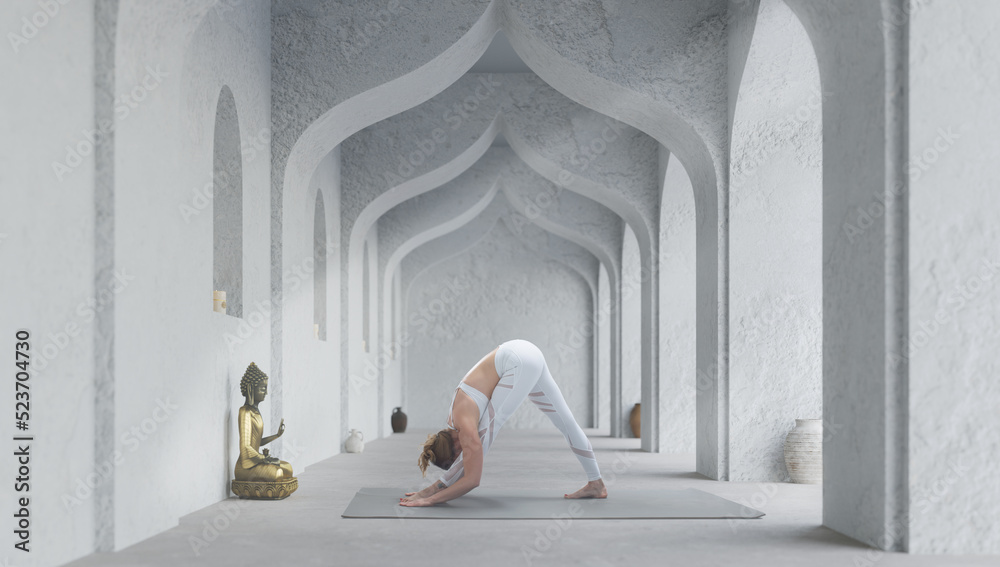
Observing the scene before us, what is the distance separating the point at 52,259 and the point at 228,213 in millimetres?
3066

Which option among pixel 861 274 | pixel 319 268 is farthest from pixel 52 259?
pixel 319 268

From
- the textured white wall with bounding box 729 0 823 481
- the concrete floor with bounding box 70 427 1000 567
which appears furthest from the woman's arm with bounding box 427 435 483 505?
the textured white wall with bounding box 729 0 823 481

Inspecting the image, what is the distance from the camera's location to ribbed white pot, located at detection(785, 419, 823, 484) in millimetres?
7535

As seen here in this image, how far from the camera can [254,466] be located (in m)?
6.51

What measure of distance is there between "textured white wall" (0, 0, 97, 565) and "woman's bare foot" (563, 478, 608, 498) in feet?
10.6

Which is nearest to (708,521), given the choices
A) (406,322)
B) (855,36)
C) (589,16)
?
(855,36)

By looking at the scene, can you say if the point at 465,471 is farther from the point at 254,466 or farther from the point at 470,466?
the point at 254,466

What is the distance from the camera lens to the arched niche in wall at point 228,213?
697 centimetres

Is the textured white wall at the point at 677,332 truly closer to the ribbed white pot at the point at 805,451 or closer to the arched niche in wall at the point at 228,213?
the ribbed white pot at the point at 805,451

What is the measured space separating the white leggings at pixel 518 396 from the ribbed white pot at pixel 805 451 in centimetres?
217

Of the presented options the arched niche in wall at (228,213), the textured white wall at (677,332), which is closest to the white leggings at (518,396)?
the arched niche in wall at (228,213)
